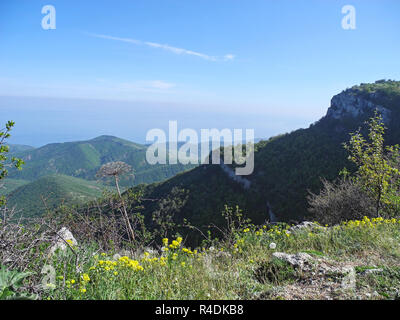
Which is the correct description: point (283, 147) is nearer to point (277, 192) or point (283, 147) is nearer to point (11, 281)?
point (277, 192)

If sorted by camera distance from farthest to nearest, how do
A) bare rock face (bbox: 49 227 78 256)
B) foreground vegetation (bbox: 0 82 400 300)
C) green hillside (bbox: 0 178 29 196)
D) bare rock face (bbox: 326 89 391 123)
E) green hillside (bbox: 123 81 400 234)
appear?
bare rock face (bbox: 326 89 391 123), green hillside (bbox: 123 81 400 234), green hillside (bbox: 0 178 29 196), bare rock face (bbox: 49 227 78 256), foreground vegetation (bbox: 0 82 400 300)

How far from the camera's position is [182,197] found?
47594 millimetres

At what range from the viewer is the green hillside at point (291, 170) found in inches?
1422

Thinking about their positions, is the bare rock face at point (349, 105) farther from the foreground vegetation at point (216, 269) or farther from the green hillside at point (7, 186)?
the green hillside at point (7, 186)

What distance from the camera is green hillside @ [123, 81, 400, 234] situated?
36125mm

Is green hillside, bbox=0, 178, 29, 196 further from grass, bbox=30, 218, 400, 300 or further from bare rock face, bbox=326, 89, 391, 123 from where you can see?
bare rock face, bbox=326, 89, 391, 123

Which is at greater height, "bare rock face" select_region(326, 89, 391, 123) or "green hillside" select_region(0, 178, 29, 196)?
"bare rock face" select_region(326, 89, 391, 123)

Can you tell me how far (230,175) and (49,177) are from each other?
346 feet

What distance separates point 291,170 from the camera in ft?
137

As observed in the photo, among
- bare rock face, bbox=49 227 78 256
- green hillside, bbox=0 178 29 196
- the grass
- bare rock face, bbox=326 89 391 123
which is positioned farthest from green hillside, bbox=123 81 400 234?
bare rock face, bbox=49 227 78 256

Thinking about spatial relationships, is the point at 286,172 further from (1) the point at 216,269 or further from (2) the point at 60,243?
(2) the point at 60,243

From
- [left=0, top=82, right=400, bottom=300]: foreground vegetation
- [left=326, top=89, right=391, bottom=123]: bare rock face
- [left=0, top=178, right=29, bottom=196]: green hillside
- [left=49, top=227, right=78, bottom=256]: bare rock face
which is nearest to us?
[left=0, top=82, right=400, bottom=300]: foreground vegetation

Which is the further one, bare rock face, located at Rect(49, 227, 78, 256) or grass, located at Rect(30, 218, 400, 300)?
bare rock face, located at Rect(49, 227, 78, 256)
